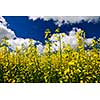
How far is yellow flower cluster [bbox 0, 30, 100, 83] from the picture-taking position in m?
4.32

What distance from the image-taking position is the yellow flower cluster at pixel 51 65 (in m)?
4.32

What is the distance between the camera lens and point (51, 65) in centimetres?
436
